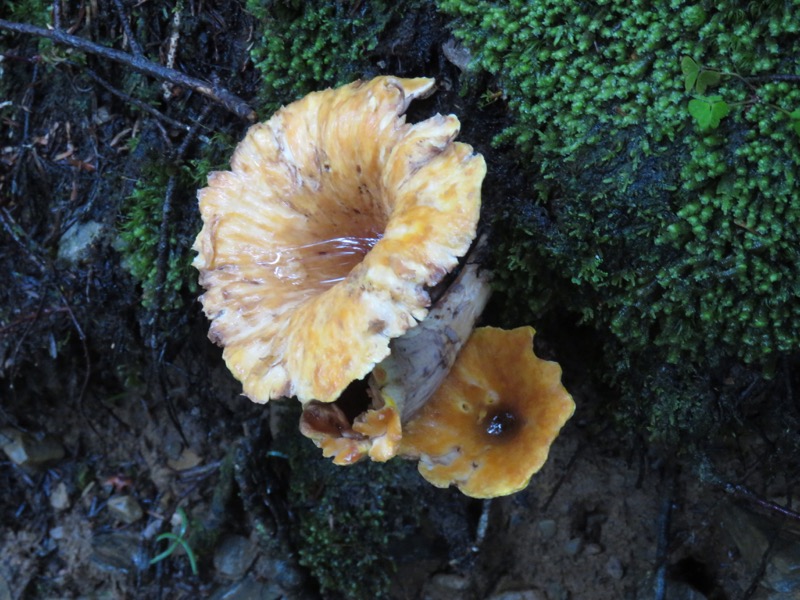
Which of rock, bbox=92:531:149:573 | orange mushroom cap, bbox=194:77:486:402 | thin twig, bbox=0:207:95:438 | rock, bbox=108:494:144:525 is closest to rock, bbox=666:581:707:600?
orange mushroom cap, bbox=194:77:486:402

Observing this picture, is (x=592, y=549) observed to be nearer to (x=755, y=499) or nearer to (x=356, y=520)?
(x=755, y=499)

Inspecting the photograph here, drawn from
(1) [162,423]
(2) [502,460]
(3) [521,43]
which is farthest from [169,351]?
(3) [521,43]

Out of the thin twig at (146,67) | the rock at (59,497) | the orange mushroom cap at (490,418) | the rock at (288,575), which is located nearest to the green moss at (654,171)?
the orange mushroom cap at (490,418)

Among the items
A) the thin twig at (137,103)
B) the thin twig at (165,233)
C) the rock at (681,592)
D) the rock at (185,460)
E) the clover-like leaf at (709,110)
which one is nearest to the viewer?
the clover-like leaf at (709,110)

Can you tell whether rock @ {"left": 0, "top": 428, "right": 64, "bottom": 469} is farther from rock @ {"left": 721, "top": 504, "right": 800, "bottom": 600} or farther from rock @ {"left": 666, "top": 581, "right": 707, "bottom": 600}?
rock @ {"left": 721, "top": 504, "right": 800, "bottom": 600}

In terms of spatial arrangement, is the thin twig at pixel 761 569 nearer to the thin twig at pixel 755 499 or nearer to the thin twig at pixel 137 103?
the thin twig at pixel 755 499

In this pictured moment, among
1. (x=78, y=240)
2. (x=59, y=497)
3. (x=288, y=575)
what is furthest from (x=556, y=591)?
(x=78, y=240)
